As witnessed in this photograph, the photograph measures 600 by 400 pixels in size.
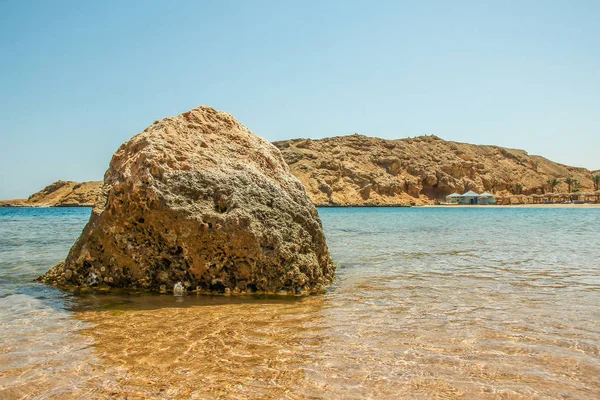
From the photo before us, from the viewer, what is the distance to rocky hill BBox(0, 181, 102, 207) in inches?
3868

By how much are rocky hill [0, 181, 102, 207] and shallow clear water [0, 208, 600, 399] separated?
99.7 meters

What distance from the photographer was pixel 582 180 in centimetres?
9944

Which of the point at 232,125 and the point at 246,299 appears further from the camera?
the point at 232,125

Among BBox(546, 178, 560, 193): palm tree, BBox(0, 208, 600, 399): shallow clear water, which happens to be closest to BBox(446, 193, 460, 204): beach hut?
BBox(546, 178, 560, 193): palm tree

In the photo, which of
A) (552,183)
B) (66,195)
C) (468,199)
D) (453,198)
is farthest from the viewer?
(66,195)

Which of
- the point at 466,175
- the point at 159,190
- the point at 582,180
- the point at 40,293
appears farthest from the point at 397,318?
the point at 582,180

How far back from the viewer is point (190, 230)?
5.62 m

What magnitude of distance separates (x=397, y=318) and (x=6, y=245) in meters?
12.3

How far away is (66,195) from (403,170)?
7932cm

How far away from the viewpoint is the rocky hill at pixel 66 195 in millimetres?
98250

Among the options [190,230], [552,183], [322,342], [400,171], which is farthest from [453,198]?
[322,342]

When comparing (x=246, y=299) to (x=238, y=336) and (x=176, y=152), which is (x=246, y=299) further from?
(x=176, y=152)

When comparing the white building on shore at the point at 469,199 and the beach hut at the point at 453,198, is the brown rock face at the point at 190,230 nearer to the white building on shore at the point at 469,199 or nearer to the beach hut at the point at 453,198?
the beach hut at the point at 453,198

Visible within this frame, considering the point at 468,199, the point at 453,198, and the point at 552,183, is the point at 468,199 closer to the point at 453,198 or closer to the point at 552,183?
the point at 453,198
